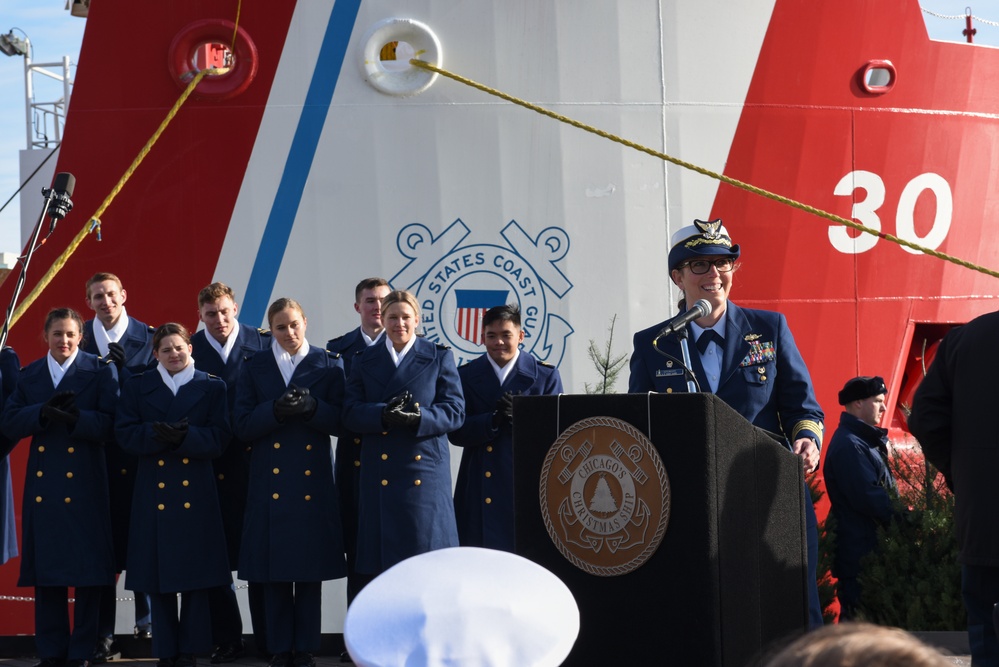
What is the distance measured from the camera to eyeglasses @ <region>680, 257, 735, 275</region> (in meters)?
3.80

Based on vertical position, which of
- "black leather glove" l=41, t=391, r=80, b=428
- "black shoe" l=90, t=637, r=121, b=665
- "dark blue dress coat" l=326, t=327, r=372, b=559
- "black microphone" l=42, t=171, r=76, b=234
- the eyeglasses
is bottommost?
"black shoe" l=90, t=637, r=121, b=665

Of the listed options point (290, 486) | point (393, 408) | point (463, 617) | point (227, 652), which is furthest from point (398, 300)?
point (463, 617)

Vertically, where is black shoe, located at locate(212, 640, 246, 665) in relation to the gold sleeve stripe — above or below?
below

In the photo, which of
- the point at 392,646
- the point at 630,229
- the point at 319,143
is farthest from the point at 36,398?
the point at 392,646

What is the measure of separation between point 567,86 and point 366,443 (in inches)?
83.4

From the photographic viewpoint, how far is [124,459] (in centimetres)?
556

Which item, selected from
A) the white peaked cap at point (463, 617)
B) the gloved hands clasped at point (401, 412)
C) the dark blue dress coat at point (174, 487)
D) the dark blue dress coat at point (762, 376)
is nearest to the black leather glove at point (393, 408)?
the gloved hands clasped at point (401, 412)

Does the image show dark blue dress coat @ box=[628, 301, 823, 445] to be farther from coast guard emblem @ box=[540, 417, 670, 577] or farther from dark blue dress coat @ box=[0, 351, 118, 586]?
dark blue dress coat @ box=[0, 351, 118, 586]

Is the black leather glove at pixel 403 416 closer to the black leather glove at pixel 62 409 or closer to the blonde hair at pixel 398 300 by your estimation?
the blonde hair at pixel 398 300

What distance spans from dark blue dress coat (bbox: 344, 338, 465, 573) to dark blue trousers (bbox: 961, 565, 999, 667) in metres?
2.05

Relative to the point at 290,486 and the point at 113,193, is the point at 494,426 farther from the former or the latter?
the point at 113,193

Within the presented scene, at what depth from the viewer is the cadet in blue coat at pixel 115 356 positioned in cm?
545

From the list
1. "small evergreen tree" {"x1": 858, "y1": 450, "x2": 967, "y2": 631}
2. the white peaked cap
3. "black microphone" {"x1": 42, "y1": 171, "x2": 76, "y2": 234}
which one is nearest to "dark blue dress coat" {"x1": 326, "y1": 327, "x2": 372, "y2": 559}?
"black microphone" {"x1": 42, "y1": 171, "x2": 76, "y2": 234}

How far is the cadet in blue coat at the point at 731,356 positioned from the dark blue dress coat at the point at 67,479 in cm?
251
